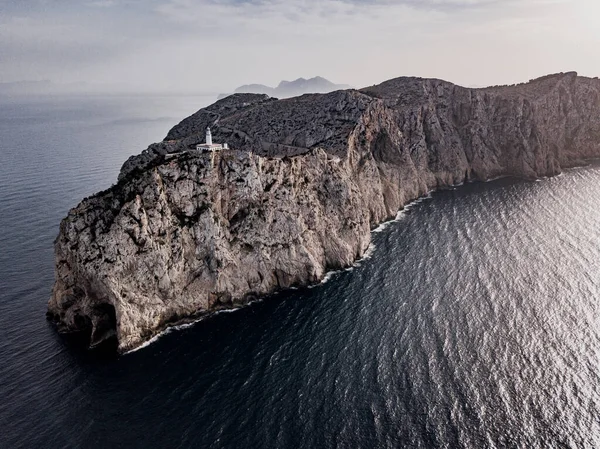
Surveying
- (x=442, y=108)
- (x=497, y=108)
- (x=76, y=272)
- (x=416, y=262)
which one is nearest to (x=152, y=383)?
(x=76, y=272)

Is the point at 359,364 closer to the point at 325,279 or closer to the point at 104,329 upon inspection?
the point at 325,279

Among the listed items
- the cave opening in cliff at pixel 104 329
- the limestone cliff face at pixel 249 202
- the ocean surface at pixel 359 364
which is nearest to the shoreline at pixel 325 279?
the limestone cliff face at pixel 249 202

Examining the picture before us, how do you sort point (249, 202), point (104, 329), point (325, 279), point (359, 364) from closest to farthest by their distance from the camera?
point (359, 364)
point (104, 329)
point (249, 202)
point (325, 279)

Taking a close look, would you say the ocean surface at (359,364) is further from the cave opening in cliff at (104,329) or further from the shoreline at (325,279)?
the cave opening in cliff at (104,329)

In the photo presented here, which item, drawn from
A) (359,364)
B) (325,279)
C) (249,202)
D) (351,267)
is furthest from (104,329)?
(351,267)

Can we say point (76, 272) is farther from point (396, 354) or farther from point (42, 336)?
point (396, 354)

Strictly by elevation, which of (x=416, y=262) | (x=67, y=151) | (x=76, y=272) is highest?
(x=67, y=151)

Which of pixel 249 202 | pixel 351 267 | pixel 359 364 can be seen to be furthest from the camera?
pixel 351 267
